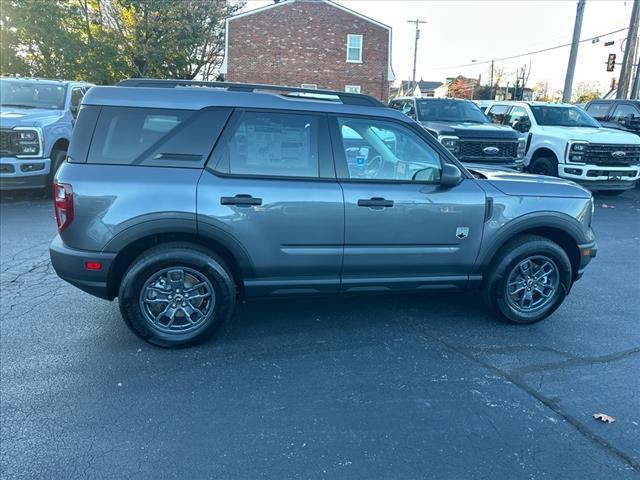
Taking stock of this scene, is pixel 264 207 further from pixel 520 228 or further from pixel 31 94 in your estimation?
pixel 31 94

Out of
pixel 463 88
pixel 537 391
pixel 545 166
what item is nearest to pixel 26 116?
pixel 537 391

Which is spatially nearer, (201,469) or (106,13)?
(201,469)

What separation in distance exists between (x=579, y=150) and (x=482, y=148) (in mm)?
2001

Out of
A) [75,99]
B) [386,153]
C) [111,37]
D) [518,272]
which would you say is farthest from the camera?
[111,37]

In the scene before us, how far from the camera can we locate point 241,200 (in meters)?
3.62

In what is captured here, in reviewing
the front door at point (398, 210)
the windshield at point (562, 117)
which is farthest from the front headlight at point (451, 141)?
the front door at point (398, 210)

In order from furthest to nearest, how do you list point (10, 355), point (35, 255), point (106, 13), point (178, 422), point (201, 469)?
point (106, 13), point (35, 255), point (10, 355), point (178, 422), point (201, 469)

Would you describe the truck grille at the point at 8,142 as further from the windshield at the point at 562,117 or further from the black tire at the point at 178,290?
the windshield at the point at 562,117

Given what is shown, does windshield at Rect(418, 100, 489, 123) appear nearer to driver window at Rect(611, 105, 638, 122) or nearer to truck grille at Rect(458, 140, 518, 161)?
truck grille at Rect(458, 140, 518, 161)

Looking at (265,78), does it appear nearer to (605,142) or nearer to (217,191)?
(605,142)

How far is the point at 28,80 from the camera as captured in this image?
10000 millimetres

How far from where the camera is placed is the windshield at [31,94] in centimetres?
959

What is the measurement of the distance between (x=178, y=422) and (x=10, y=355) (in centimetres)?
168

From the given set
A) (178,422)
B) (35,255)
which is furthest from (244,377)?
(35,255)
